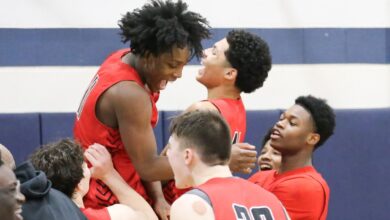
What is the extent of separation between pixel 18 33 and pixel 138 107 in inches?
88.7

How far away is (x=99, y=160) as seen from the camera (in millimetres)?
4137

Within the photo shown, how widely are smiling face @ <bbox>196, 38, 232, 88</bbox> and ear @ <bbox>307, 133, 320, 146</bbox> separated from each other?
55 centimetres

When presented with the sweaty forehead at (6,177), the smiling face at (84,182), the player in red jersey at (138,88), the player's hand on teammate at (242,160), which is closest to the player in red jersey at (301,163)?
the player's hand on teammate at (242,160)

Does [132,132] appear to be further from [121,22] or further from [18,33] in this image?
[18,33]

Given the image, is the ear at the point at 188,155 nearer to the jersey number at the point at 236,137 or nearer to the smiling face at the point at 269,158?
the jersey number at the point at 236,137

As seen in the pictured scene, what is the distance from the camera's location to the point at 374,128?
653 cm

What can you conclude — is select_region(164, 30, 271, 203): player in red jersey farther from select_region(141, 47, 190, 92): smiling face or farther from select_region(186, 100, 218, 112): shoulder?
select_region(141, 47, 190, 92): smiling face

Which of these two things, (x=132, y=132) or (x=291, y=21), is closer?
(x=132, y=132)

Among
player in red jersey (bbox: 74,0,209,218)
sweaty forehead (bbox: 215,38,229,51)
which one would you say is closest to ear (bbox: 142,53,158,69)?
player in red jersey (bbox: 74,0,209,218)

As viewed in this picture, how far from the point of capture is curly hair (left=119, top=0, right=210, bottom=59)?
4.12 m

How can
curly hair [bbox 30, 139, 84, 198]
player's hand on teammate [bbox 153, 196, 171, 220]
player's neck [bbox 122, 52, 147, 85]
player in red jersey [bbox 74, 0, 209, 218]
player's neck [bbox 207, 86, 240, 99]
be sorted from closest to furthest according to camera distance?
curly hair [bbox 30, 139, 84, 198]
player in red jersey [bbox 74, 0, 209, 218]
player's neck [bbox 122, 52, 147, 85]
player's hand on teammate [bbox 153, 196, 171, 220]
player's neck [bbox 207, 86, 240, 99]

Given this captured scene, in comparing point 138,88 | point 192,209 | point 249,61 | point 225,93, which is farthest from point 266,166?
point 192,209

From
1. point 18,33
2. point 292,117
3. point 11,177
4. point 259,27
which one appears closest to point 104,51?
point 18,33

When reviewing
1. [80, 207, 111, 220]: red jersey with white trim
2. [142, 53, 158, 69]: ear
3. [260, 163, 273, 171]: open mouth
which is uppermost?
[142, 53, 158, 69]: ear
